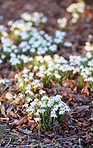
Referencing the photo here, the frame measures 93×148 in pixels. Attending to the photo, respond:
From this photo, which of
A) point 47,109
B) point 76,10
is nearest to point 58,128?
point 47,109

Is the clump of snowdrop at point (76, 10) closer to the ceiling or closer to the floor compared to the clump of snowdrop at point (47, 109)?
closer to the ceiling

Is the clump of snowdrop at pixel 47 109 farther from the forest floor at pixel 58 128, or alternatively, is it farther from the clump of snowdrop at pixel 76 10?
the clump of snowdrop at pixel 76 10

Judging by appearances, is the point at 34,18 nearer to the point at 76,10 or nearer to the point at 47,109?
the point at 76,10

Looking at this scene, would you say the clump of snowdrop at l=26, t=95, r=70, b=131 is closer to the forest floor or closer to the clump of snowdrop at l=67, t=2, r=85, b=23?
the forest floor

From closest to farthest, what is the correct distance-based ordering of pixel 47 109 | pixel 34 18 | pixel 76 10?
1. pixel 47 109
2. pixel 34 18
3. pixel 76 10

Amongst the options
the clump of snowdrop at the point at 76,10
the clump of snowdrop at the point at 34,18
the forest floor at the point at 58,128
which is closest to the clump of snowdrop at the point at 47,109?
the forest floor at the point at 58,128

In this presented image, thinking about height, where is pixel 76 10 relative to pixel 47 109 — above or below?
above

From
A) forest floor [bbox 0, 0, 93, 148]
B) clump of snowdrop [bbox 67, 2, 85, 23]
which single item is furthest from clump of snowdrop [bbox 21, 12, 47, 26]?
forest floor [bbox 0, 0, 93, 148]

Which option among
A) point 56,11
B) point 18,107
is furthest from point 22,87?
point 56,11
